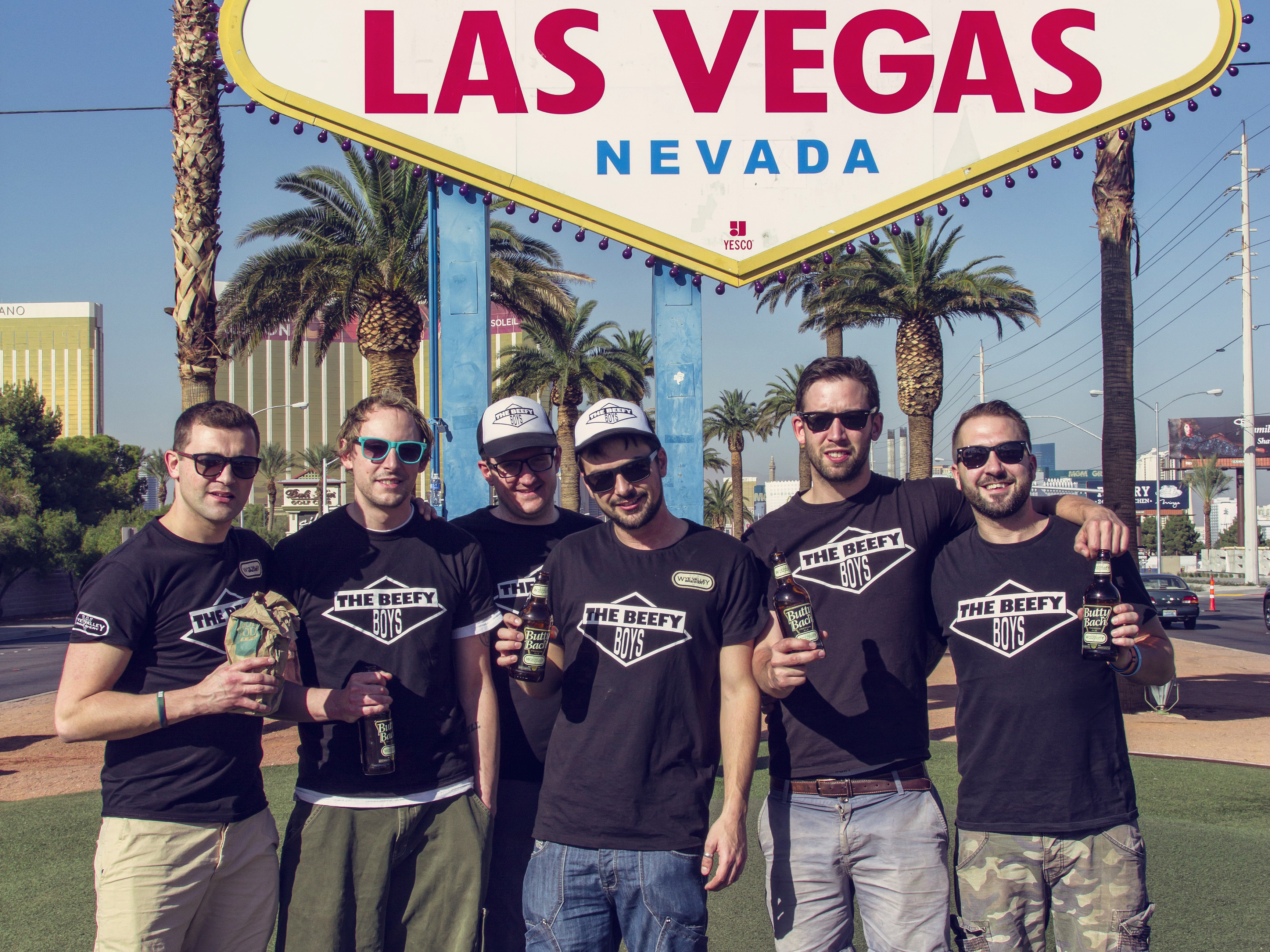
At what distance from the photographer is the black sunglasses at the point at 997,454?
325 centimetres

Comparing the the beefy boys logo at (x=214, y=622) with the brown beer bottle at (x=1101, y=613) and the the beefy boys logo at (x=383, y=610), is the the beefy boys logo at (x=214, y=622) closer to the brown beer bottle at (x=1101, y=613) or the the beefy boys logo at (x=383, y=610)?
the the beefy boys logo at (x=383, y=610)

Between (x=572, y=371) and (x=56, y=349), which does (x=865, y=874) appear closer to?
(x=572, y=371)

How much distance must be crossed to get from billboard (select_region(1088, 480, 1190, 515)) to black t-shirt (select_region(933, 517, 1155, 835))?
71.7 metres

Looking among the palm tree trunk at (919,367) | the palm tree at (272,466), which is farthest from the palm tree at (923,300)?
the palm tree at (272,466)

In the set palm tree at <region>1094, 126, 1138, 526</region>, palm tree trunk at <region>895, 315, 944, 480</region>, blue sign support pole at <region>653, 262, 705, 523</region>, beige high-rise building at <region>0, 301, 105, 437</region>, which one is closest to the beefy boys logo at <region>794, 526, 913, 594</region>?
blue sign support pole at <region>653, 262, 705, 523</region>

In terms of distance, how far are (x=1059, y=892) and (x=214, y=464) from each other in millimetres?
3154

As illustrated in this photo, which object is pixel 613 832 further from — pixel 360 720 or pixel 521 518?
pixel 521 518

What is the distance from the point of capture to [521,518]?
12.2ft

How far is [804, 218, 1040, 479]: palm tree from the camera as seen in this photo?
2095 centimetres

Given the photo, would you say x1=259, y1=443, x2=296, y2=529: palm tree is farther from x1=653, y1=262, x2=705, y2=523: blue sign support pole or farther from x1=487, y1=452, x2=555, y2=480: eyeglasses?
x1=487, y1=452, x2=555, y2=480: eyeglasses

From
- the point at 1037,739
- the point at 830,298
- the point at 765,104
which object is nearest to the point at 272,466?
the point at 830,298

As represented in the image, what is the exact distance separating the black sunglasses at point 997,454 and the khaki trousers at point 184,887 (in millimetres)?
2698

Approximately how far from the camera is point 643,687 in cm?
291

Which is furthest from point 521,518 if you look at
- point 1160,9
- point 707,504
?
point 707,504
